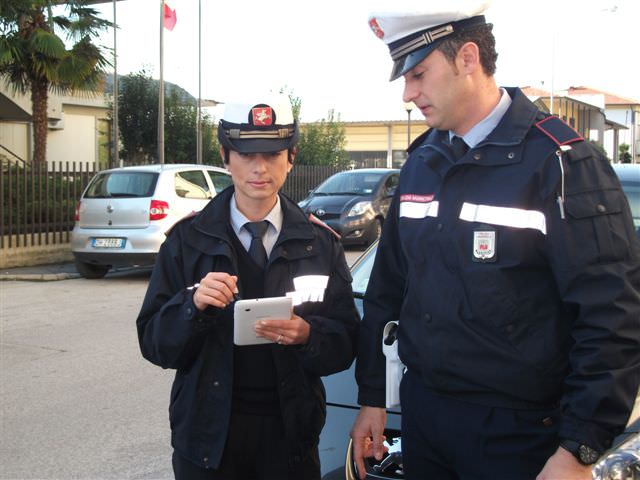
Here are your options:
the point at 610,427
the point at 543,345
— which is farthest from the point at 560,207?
the point at 610,427

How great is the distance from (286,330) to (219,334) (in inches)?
9.4

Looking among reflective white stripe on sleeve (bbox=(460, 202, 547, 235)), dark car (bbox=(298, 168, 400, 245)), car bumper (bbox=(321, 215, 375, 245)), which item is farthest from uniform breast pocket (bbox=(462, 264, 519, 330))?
car bumper (bbox=(321, 215, 375, 245))

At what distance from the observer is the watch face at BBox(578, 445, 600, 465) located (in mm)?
1849

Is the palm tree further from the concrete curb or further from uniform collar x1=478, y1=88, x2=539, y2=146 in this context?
uniform collar x1=478, y1=88, x2=539, y2=146

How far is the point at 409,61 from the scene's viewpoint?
2225 millimetres

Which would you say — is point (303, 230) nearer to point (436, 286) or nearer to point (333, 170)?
point (436, 286)

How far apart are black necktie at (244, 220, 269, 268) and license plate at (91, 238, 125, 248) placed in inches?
354

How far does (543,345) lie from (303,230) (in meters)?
0.87

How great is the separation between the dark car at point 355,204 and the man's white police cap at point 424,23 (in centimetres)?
1217

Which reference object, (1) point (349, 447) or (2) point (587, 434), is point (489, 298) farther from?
(1) point (349, 447)

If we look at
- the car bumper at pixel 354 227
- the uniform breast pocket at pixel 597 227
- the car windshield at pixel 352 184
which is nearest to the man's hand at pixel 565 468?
the uniform breast pocket at pixel 597 227

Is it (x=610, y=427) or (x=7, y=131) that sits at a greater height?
(x=7, y=131)

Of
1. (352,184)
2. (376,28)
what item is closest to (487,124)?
(376,28)

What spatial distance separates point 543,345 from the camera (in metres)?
1.99
